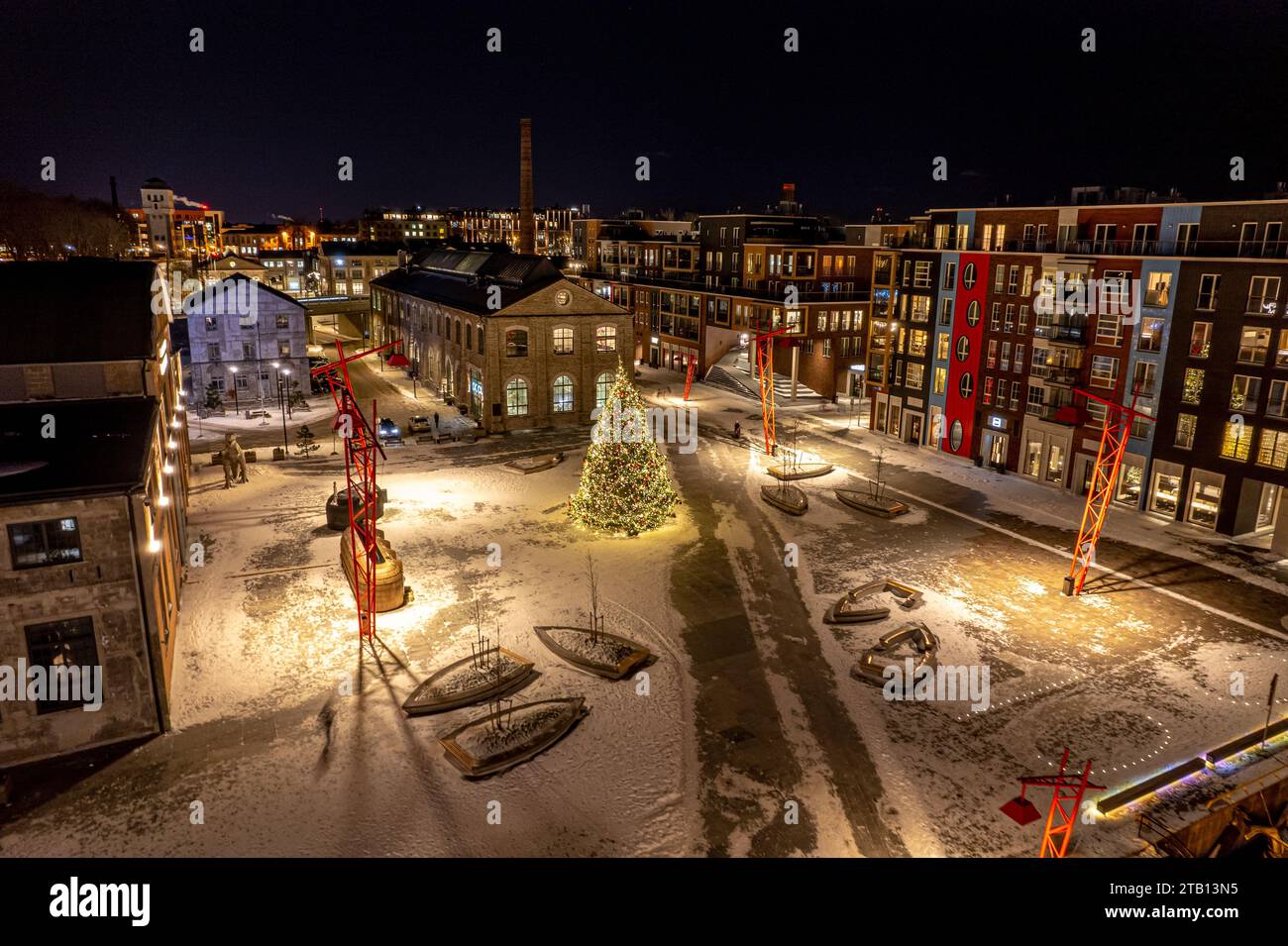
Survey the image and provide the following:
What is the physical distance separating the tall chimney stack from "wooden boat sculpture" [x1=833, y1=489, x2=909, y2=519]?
64.8 meters

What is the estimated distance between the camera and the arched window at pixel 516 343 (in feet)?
192

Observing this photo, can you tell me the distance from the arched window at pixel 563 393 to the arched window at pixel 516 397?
102 inches

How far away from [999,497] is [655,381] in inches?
1637

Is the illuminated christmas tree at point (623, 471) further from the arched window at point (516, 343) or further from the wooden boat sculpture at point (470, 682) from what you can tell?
the arched window at point (516, 343)

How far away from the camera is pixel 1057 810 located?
1952 centimetres

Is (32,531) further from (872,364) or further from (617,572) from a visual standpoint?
(872,364)

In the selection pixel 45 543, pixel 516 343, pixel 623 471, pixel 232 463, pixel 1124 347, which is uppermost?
pixel 1124 347

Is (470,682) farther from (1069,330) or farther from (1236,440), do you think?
(1069,330)

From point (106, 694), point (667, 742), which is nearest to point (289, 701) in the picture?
point (106, 694)

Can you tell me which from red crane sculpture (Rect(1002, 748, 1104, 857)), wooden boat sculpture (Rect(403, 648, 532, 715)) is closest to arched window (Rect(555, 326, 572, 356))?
wooden boat sculpture (Rect(403, 648, 532, 715))

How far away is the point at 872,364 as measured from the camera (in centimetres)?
6353

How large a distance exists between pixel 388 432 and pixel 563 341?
14.9 metres

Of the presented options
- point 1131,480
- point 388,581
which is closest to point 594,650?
point 388,581

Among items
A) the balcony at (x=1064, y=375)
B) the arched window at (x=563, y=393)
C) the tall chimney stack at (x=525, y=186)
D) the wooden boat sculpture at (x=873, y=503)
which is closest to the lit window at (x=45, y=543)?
the wooden boat sculpture at (x=873, y=503)
